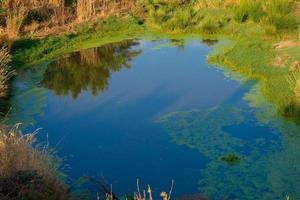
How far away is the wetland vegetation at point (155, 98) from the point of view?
5754mm

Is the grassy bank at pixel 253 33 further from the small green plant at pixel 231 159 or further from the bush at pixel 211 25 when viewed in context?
the small green plant at pixel 231 159

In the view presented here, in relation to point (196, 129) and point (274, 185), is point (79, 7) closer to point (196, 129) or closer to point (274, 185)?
point (196, 129)

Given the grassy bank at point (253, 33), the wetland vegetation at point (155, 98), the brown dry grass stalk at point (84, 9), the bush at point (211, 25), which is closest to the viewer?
the wetland vegetation at point (155, 98)

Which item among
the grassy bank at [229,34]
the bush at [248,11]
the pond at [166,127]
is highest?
the bush at [248,11]

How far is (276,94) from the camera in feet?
26.7

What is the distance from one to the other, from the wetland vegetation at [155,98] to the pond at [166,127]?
0.02m

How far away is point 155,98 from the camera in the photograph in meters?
8.60

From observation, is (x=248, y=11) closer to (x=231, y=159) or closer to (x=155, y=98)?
(x=155, y=98)

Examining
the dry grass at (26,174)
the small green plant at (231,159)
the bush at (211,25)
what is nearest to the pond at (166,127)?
the small green plant at (231,159)

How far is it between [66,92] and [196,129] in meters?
2.97

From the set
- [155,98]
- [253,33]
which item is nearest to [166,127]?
[155,98]

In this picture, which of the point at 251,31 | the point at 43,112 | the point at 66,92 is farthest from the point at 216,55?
the point at 43,112

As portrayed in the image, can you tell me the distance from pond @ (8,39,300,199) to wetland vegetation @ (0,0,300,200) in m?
0.02

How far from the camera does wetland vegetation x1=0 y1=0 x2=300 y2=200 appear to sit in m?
5.75
